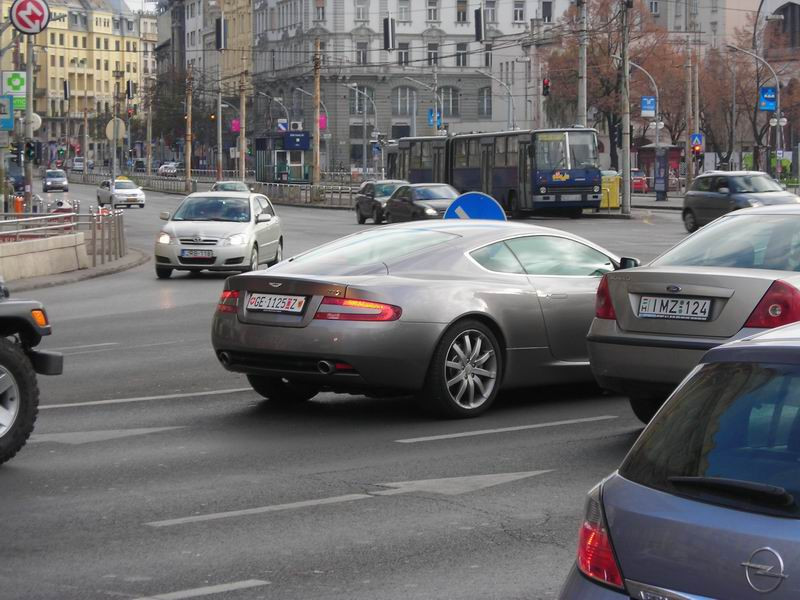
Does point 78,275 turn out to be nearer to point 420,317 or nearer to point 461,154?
point 420,317

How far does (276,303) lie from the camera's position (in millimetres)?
10242

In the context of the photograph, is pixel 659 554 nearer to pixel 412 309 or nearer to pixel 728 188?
→ pixel 412 309

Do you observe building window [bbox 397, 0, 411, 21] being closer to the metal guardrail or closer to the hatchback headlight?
the metal guardrail

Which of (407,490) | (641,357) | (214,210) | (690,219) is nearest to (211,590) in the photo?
(407,490)

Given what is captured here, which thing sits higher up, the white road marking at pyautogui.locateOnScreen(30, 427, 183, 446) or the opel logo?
the opel logo

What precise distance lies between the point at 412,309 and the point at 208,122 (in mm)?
128490

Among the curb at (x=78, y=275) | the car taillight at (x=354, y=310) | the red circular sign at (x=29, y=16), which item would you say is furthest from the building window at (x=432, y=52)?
the car taillight at (x=354, y=310)

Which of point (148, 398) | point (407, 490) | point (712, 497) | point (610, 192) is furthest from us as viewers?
point (610, 192)

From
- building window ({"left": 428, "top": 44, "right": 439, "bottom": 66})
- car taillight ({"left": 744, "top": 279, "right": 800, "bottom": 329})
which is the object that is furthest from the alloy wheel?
building window ({"left": 428, "top": 44, "right": 439, "bottom": 66})

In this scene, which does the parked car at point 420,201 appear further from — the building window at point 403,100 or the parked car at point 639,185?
the building window at point 403,100

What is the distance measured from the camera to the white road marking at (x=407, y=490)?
24.0 ft

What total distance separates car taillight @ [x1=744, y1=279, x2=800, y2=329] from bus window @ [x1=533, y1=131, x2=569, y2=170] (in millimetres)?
44313

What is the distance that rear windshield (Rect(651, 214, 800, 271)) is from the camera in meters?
9.31

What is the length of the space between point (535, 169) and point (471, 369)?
4291 cm
